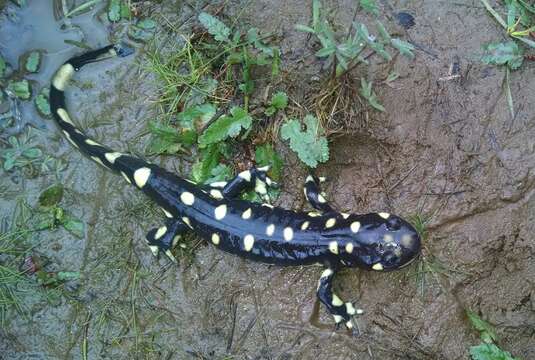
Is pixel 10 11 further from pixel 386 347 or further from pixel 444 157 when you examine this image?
A: pixel 386 347

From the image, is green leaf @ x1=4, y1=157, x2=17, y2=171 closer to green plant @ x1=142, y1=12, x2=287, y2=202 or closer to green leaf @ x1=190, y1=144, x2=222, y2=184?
green plant @ x1=142, y1=12, x2=287, y2=202

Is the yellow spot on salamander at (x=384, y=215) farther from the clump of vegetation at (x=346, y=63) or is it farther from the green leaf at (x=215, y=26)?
the green leaf at (x=215, y=26)

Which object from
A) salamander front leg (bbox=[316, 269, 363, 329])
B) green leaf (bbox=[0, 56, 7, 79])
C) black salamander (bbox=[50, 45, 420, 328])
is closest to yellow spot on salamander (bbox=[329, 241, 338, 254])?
black salamander (bbox=[50, 45, 420, 328])

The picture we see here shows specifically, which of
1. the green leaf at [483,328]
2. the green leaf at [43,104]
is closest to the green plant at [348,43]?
the green leaf at [483,328]

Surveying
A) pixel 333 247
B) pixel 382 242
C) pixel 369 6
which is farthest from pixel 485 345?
pixel 369 6

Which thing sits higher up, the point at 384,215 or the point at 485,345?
the point at 384,215

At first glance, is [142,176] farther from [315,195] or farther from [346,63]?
[346,63]
